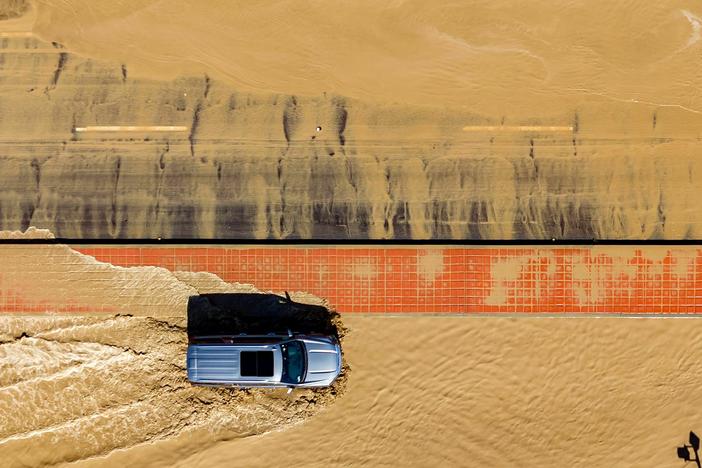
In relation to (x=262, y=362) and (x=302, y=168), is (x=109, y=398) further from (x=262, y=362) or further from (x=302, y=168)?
(x=302, y=168)

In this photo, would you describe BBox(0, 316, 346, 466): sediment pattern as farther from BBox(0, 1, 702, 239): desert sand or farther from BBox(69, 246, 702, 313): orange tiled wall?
BBox(0, 1, 702, 239): desert sand

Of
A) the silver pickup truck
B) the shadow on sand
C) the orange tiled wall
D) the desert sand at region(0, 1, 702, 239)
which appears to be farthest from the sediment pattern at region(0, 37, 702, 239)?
the silver pickup truck

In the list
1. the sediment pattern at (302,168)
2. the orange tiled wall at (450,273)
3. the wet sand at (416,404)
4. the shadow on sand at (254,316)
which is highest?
the sediment pattern at (302,168)

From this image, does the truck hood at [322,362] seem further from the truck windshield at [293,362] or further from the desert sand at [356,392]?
the desert sand at [356,392]

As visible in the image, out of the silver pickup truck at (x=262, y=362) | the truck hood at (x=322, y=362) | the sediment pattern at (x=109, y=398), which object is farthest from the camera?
the sediment pattern at (x=109, y=398)

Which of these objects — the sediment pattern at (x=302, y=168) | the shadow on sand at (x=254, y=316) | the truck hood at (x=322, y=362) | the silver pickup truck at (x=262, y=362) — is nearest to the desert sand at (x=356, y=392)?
the shadow on sand at (x=254, y=316)

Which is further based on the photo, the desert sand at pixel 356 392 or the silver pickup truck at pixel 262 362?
the desert sand at pixel 356 392
